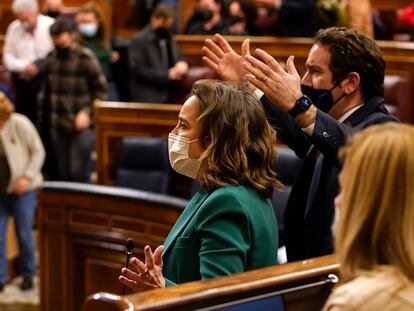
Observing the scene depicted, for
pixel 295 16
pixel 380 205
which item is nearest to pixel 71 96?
pixel 295 16

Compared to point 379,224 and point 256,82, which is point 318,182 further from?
point 379,224

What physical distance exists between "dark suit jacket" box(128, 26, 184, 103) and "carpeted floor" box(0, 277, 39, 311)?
59.9 inches

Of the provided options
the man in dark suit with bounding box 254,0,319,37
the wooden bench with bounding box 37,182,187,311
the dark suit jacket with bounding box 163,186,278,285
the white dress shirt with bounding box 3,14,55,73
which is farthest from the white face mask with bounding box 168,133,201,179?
the white dress shirt with bounding box 3,14,55,73

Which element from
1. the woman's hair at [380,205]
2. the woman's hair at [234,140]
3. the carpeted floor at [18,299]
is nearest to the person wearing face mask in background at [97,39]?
the carpeted floor at [18,299]

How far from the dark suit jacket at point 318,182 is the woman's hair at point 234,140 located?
17cm

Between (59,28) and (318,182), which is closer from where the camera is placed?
(318,182)

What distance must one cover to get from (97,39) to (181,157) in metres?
4.60

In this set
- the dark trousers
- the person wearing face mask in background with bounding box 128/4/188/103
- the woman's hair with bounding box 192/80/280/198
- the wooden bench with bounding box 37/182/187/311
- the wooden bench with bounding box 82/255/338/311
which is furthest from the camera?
the dark trousers

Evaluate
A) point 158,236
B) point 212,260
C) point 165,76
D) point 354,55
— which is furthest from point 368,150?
point 165,76

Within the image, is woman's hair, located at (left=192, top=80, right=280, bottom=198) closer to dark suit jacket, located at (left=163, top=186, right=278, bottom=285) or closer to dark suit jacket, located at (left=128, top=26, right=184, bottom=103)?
dark suit jacket, located at (left=163, top=186, right=278, bottom=285)

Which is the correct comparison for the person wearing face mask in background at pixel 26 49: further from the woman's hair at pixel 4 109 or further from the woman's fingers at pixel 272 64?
the woman's fingers at pixel 272 64

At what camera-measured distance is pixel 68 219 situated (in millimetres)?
4117

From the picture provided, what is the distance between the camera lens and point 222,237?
1.95m

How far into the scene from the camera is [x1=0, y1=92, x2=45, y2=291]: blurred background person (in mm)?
5008
